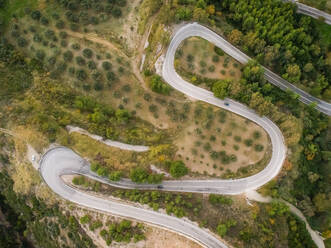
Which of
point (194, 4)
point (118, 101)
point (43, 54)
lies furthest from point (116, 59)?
point (194, 4)

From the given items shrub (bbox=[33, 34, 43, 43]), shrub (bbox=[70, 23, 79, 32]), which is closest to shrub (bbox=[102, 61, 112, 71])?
shrub (bbox=[70, 23, 79, 32])

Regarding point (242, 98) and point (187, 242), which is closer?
point (187, 242)

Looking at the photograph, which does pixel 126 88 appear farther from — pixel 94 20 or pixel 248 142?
pixel 248 142

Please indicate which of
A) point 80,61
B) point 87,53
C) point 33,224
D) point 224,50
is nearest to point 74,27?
point 87,53

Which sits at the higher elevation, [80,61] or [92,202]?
[80,61]

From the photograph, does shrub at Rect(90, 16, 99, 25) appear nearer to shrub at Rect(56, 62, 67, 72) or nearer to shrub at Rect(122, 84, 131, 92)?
shrub at Rect(56, 62, 67, 72)

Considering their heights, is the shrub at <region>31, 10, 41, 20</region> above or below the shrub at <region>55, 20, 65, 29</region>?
above

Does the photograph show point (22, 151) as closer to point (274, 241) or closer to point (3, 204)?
point (3, 204)

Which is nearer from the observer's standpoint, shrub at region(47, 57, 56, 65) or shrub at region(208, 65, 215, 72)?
shrub at region(208, 65, 215, 72)

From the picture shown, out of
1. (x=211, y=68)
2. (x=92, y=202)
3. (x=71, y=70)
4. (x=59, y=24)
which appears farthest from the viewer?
(x=59, y=24)
